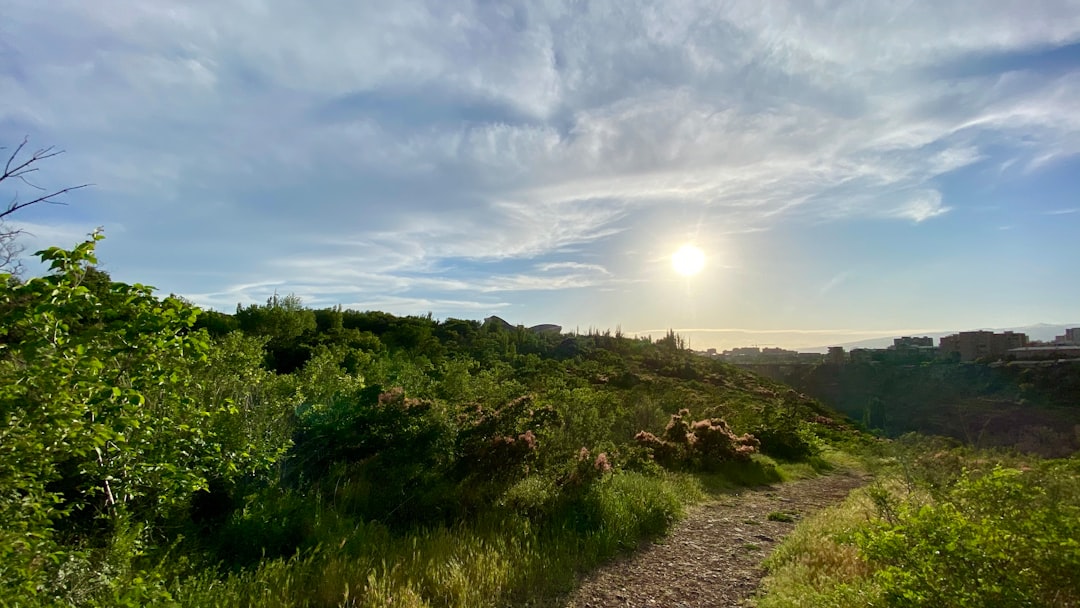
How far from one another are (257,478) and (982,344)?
61654 mm

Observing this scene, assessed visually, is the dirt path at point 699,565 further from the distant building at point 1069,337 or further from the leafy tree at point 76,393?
the distant building at point 1069,337

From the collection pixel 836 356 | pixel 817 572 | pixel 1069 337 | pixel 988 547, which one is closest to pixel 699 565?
pixel 817 572

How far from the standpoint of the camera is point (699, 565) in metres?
6.75

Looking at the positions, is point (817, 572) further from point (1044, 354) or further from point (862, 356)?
point (862, 356)

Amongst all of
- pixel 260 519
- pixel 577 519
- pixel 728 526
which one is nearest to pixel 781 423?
pixel 728 526

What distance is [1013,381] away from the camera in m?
30.2

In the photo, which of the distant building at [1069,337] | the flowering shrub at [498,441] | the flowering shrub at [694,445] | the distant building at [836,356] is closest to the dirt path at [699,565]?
the flowering shrub at [498,441]

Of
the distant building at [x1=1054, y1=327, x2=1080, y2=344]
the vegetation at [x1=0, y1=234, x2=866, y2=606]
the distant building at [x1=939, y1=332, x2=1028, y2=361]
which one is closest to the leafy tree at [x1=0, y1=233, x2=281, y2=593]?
the vegetation at [x1=0, y1=234, x2=866, y2=606]

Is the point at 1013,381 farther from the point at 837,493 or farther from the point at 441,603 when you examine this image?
the point at 441,603

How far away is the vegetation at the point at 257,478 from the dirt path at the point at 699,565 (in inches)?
14.5

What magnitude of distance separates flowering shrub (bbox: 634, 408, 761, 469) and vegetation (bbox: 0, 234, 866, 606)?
3.37 feet

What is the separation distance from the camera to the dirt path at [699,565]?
225 inches

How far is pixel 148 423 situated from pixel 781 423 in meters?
22.3

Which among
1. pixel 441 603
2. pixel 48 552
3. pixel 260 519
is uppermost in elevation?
pixel 48 552
